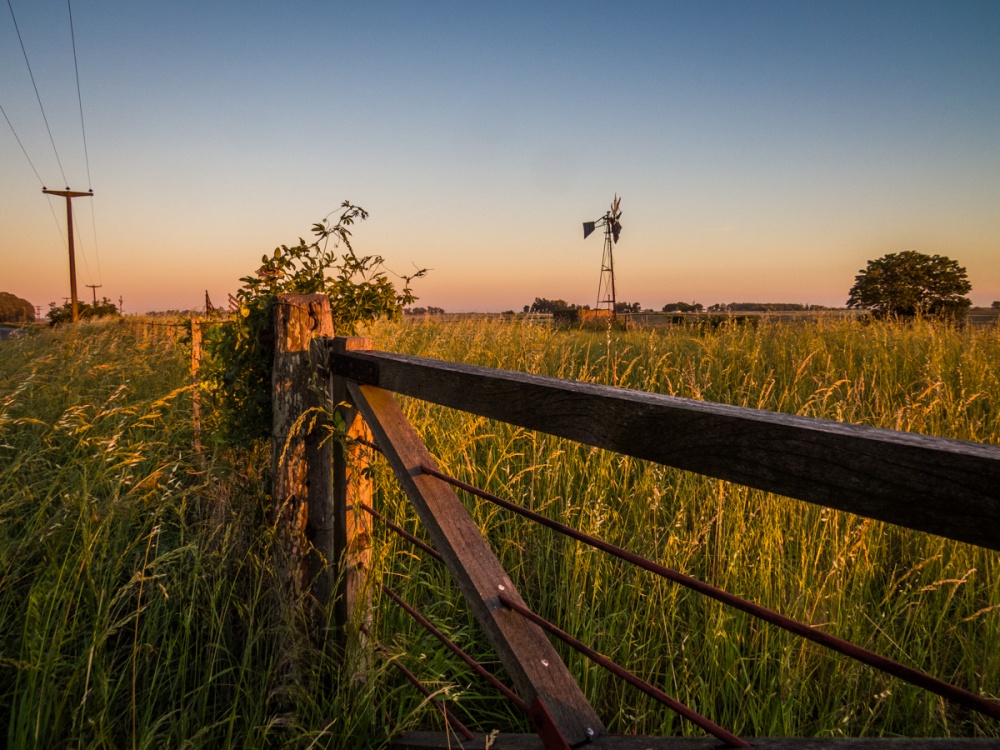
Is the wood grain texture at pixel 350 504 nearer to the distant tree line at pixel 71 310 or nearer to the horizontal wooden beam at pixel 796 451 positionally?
the horizontal wooden beam at pixel 796 451

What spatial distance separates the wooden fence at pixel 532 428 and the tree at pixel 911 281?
34862 millimetres

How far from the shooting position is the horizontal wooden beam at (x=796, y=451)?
67cm

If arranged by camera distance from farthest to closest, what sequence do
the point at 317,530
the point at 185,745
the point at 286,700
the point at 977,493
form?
1. the point at 317,530
2. the point at 286,700
3. the point at 185,745
4. the point at 977,493

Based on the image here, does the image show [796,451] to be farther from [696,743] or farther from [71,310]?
[71,310]

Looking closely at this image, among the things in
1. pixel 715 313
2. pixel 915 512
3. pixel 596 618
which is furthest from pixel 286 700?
pixel 715 313

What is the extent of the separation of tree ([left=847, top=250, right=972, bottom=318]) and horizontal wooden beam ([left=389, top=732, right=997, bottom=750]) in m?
35.0

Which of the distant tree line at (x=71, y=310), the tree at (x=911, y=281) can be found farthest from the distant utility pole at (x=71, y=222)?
the tree at (x=911, y=281)

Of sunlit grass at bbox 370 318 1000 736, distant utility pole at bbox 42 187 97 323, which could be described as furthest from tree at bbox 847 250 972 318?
distant utility pole at bbox 42 187 97 323

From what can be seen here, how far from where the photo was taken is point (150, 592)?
2.26m

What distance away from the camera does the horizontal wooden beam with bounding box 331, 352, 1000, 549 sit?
2.20ft

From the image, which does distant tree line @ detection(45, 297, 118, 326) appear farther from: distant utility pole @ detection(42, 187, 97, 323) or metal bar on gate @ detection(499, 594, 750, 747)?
metal bar on gate @ detection(499, 594, 750, 747)

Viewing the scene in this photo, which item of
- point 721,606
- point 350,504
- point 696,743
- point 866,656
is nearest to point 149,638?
point 350,504

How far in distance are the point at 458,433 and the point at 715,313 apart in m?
8.25

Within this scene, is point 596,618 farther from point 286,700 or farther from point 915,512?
point 915,512
